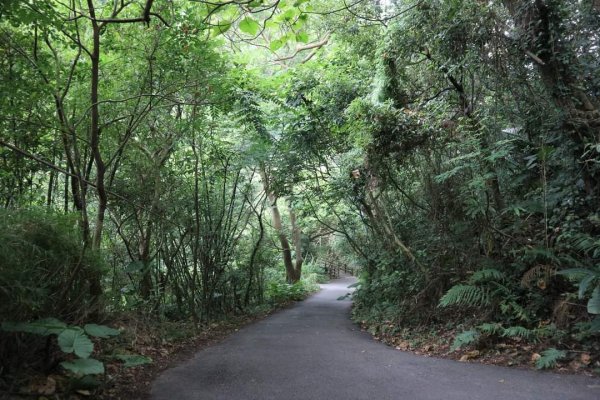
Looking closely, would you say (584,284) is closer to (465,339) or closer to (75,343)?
(465,339)

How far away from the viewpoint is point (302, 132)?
428 inches

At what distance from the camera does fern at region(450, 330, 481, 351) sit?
5727mm

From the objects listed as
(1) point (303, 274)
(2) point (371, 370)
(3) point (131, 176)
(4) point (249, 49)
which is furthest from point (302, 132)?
(1) point (303, 274)

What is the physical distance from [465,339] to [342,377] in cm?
201

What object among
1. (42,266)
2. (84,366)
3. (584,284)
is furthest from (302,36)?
(584,284)

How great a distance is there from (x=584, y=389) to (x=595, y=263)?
2051mm

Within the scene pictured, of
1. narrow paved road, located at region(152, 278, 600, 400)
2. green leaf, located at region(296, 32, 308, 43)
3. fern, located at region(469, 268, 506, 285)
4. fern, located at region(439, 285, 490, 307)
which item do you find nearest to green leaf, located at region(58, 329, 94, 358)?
narrow paved road, located at region(152, 278, 600, 400)

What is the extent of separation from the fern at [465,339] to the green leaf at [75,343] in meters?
4.70

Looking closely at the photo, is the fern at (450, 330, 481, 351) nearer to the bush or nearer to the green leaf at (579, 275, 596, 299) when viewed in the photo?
the green leaf at (579, 275, 596, 299)

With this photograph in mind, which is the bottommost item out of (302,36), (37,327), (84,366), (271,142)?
(84,366)

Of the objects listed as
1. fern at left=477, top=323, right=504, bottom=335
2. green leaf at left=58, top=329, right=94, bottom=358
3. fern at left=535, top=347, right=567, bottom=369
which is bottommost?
fern at left=535, top=347, right=567, bottom=369

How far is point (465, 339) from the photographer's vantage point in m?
5.73

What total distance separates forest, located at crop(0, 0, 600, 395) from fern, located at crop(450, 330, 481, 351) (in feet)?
0.11

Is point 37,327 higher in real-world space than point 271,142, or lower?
lower
